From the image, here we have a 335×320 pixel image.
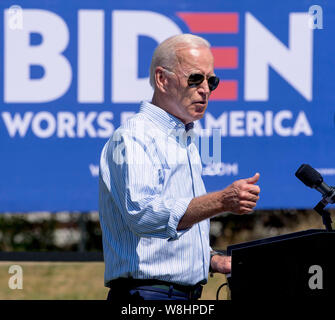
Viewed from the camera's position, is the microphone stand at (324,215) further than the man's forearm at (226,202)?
Yes

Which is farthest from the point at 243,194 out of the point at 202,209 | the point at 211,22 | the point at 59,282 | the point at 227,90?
the point at 59,282

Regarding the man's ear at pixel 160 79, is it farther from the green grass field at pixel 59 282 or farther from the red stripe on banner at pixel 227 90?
the green grass field at pixel 59 282

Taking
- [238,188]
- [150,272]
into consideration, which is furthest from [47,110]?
[238,188]

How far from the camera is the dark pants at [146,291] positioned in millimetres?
2646

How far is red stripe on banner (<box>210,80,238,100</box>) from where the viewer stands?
5.46m

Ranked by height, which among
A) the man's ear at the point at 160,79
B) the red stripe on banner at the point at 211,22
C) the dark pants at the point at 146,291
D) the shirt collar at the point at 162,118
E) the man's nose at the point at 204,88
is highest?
the red stripe on banner at the point at 211,22

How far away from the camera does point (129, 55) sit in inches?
213

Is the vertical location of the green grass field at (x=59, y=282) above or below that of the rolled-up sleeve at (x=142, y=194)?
below

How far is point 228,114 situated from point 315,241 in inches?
132

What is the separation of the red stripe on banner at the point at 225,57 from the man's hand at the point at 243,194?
132 inches

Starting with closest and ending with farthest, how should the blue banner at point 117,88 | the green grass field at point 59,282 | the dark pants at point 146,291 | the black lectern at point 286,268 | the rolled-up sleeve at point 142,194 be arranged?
the black lectern at point 286,268 → the rolled-up sleeve at point 142,194 → the dark pants at point 146,291 → the blue banner at point 117,88 → the green grass field at point 59,282

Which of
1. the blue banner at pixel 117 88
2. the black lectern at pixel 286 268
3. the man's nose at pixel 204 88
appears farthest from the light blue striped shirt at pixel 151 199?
the blue banner at pixel 117 88

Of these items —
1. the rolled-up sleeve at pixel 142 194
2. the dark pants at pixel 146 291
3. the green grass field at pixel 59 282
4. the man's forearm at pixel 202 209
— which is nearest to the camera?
the man's forearm at pixel 202 209
